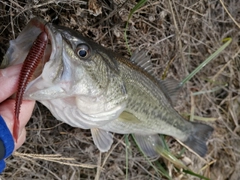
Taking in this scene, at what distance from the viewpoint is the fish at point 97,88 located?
1523 millimetres

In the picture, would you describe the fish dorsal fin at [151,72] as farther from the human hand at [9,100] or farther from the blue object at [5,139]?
the blue object at [5,139]

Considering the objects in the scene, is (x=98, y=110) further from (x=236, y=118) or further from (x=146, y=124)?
(x=236, y=118)

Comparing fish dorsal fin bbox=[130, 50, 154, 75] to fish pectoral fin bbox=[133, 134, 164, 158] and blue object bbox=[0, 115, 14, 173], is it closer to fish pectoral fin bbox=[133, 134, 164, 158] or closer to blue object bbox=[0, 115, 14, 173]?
fish pectoral fin bbox=[133, 134, 164, 158]

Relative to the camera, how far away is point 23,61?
1.53 m

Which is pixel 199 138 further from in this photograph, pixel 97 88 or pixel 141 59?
pixel 97 88

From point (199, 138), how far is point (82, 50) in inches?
55.4

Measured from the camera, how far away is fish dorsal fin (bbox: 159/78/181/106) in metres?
2.25

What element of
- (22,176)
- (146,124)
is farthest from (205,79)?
(22,176)

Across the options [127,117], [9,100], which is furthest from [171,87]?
[9,100]

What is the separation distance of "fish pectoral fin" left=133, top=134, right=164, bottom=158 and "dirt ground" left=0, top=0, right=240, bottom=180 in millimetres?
178

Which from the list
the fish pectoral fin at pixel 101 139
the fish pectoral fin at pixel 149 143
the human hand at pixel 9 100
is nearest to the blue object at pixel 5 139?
the human hand at pixel 9 100

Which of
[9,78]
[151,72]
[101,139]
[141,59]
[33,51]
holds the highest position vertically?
[33,51]

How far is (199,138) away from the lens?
2.57 meters

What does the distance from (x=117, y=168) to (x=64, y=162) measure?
1.47ft
